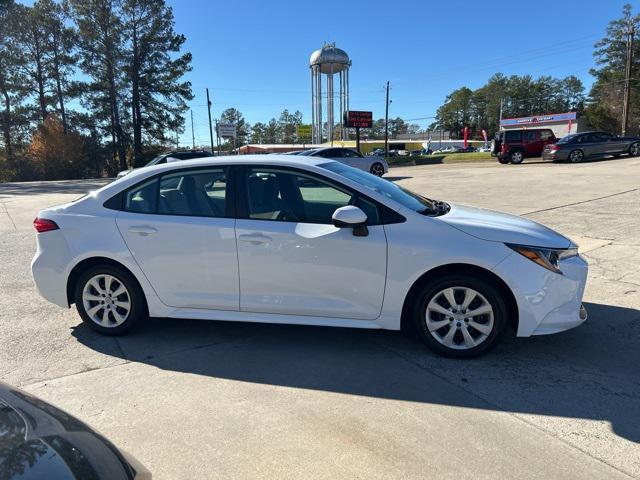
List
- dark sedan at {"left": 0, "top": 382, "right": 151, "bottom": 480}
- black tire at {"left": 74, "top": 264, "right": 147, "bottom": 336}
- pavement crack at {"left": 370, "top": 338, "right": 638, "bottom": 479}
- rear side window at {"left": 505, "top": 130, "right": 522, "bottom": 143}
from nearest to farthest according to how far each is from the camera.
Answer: dark sedan at {"left": 0, "top": 382, "right": 151, "bottom": 480} → pavement crack at {"left": 370, "top": 338, "right": 638, "bottom": 479} → black tire at {"left": 74, "top": 264, "right": 147, "bottom": 336} → rear side window at {"left": 505, "top": 130, "right": 522, "bottom": 143}

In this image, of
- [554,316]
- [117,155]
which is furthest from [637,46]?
[554,316]

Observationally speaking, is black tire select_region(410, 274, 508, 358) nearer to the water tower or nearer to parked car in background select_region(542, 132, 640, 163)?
parked car in background select_region(542, 132, 640, 163)

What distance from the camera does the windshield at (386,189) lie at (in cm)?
410

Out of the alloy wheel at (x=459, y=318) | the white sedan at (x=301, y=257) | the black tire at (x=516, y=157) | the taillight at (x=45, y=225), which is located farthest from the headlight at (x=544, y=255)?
the black tire at (x=516, y=157)

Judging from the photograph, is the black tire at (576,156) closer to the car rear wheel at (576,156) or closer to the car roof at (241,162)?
the car rear wheel at (576,156)

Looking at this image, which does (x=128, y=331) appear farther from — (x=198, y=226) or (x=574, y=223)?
(x=574, y=223)

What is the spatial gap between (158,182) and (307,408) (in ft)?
7.97

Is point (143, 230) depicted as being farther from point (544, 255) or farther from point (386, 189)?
point (544, 255)

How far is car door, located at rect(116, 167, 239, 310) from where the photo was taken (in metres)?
4.09

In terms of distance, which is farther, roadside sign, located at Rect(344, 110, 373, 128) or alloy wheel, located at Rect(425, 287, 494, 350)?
roadside sign, located at Rect(344, 110, 373, 128)

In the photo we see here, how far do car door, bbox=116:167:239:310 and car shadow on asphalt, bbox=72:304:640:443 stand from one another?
1.53 ft

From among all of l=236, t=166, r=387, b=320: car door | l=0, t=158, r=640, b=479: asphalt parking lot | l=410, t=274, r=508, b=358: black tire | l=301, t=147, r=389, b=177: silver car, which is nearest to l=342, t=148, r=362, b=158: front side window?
l=301, t=147, r=389, b=177: silver car

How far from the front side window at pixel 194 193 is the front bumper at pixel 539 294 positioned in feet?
7.80

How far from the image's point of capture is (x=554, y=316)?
145 inches
